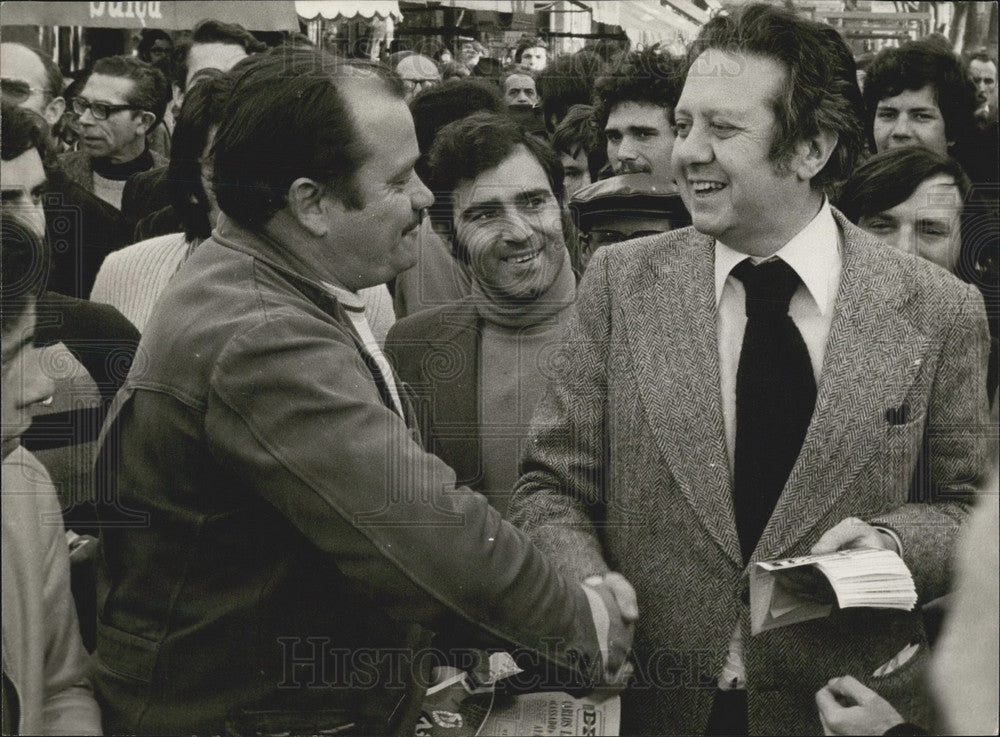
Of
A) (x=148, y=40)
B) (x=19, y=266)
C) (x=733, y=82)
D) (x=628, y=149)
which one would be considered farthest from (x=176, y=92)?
(x=733, y=82)

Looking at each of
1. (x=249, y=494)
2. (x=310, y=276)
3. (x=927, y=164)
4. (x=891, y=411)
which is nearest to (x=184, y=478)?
(x=249, y=494)

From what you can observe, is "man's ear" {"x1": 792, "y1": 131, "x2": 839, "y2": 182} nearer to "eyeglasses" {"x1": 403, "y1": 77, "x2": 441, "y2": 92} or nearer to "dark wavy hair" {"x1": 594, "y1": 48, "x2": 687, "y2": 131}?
"dark wavy hair" {"x1": 594, "y1": 48, "x2": 687, "y2": 131}

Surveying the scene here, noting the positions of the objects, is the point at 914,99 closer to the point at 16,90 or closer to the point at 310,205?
the point at 310,205

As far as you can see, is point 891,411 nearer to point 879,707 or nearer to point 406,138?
point 879,707

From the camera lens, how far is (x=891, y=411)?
7.88 ft

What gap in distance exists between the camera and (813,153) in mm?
2543

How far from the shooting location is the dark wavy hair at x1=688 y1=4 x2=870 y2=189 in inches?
98.4

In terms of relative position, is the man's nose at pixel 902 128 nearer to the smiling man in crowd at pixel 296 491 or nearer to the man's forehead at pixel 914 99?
the man's forehead at pixel 914 99

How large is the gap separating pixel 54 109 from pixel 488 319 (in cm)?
122

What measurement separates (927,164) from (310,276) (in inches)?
69.6

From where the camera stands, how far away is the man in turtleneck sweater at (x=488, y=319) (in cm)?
272

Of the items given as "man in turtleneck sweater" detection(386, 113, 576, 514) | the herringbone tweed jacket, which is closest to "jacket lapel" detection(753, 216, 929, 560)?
the herringbone tweed jacket

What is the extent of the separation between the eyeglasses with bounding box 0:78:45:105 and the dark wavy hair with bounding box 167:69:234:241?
1.06ft

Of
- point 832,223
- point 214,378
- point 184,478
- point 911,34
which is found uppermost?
point 911,34
